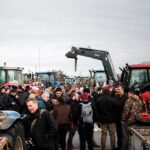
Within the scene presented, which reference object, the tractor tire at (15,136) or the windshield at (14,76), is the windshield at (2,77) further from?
the tractor tire at (15,136)

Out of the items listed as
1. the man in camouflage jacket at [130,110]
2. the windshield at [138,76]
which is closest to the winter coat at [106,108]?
the man in camouflage jacket at [130,110]

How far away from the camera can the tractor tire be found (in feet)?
29.9

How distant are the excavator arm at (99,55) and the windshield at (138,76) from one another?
7.14 meters

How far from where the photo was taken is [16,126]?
379 inches

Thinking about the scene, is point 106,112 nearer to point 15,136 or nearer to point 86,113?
point 86,113

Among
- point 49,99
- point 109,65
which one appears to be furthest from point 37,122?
point 109,65

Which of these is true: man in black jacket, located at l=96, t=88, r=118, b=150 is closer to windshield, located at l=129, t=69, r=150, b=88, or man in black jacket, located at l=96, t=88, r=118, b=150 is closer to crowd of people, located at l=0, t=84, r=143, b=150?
crowd of people, located at l=0, t=84, r=143, b=150

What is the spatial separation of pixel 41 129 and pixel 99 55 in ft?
61.3

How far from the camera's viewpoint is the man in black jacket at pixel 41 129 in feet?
29.3

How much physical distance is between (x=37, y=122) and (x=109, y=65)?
18.4m

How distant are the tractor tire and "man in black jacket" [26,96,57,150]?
41 centimetres

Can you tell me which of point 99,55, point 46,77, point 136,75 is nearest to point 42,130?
point 136,75

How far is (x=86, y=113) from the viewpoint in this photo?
13.7 m

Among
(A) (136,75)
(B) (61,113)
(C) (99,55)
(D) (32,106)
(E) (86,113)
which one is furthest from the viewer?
(C) (99,55)
